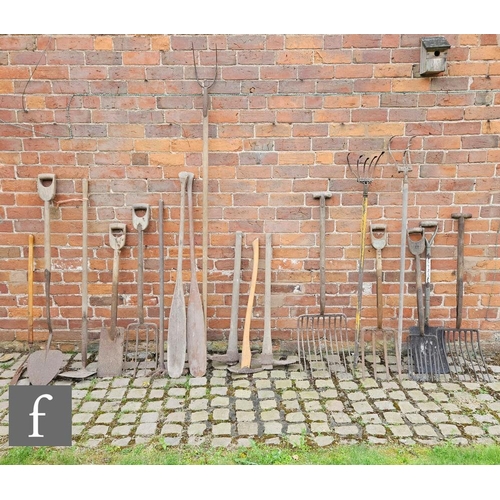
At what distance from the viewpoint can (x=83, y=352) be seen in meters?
3.81

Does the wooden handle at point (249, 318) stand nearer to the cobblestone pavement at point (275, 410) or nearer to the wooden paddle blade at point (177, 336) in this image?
the cobblestone pavement at point (275, 410)

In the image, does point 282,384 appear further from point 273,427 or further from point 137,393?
point 137,393

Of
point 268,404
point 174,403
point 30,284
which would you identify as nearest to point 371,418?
point 268,404

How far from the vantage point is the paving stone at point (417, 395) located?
3392 mm

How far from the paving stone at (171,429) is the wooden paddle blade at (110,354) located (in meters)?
0.84

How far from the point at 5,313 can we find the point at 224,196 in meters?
2.06

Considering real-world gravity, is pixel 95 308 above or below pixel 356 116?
below

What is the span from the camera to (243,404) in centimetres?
332

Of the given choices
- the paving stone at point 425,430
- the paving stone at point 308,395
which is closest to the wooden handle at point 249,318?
the paving stone at point 308,395

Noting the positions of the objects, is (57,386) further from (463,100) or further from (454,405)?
(463,100)

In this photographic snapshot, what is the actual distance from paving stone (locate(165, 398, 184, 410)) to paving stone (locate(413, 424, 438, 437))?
59.5 inches

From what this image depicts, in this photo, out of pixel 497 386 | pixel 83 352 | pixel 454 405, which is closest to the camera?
pixel 454 405

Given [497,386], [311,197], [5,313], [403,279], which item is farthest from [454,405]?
[5,313]

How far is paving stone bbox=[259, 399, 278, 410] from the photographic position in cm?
329
